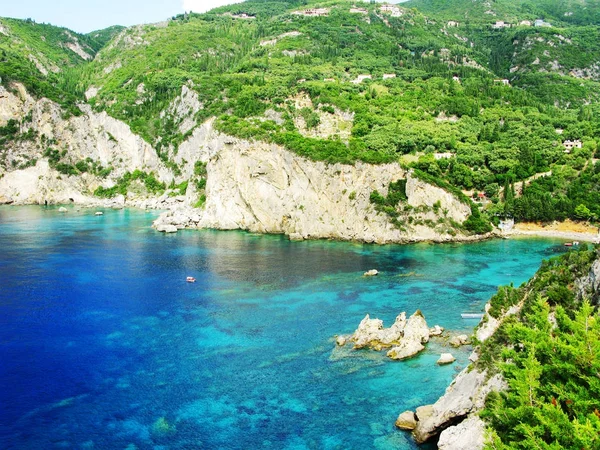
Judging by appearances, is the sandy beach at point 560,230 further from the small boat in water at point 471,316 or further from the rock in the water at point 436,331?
the rock in the water at point 436,331

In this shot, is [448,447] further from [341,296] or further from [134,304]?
[134,304]

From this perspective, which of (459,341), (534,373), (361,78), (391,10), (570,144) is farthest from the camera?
(391,10)

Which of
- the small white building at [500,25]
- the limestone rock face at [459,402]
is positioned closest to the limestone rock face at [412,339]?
the limestone rock face at [459,402]

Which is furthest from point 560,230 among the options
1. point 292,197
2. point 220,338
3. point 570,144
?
point 220,338

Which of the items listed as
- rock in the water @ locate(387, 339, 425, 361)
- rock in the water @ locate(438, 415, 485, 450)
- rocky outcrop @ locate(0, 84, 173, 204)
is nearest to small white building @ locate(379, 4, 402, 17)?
rocky outcrop @ locate(0, 84, 173, 204)

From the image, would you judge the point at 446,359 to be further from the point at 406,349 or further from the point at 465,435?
the point at 465,435

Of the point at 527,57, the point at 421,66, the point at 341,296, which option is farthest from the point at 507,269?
the point at 527,57

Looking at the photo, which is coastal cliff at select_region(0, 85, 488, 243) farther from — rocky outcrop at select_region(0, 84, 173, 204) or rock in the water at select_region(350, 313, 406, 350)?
rock in the water at select_region(350, 313, 406, 350)
